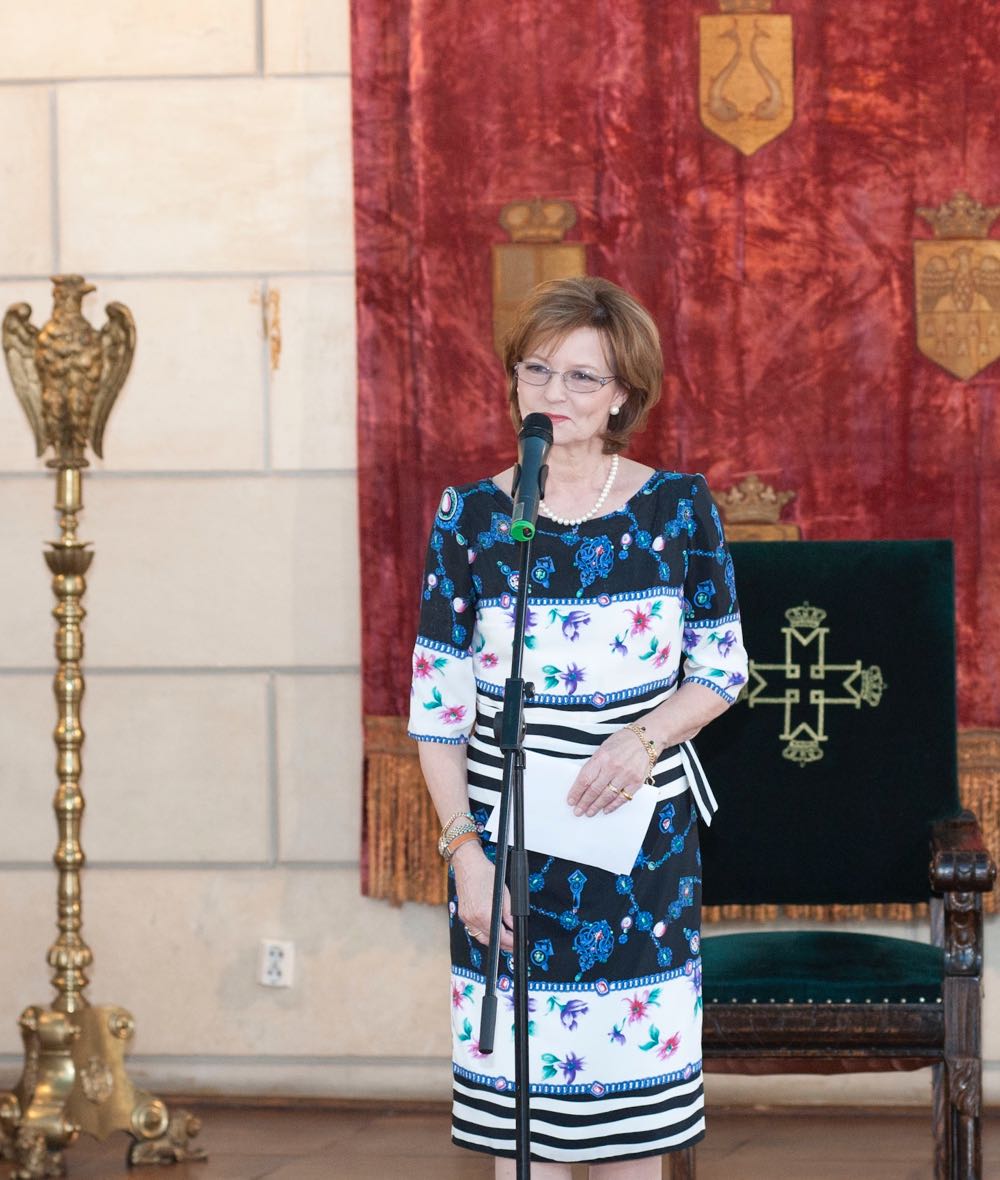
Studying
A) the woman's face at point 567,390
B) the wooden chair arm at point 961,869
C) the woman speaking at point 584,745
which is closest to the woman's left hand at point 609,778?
the woman speaking at point 584,745

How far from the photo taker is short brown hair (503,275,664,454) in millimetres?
2104

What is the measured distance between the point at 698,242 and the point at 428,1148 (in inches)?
81.0

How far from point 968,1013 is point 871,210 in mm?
1775

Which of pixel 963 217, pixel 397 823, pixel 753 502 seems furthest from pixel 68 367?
pixel 963 217

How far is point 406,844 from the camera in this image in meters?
3.69

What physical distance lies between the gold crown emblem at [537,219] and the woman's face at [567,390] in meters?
1.59

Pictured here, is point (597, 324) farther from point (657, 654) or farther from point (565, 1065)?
point (565, 1065)

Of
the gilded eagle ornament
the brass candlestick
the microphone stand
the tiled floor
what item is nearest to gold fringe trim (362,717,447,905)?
the tiled floor

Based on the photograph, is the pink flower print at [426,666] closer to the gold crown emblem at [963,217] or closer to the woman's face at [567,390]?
the woman's face at [567,390]

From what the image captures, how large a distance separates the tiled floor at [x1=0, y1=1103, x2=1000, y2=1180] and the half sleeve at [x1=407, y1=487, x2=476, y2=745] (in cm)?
152

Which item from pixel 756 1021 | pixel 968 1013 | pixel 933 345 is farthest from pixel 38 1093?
pixel 933 345

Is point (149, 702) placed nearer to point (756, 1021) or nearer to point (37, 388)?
point (37, 388)

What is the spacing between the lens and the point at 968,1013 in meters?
2.67

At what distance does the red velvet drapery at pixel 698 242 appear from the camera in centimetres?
354
